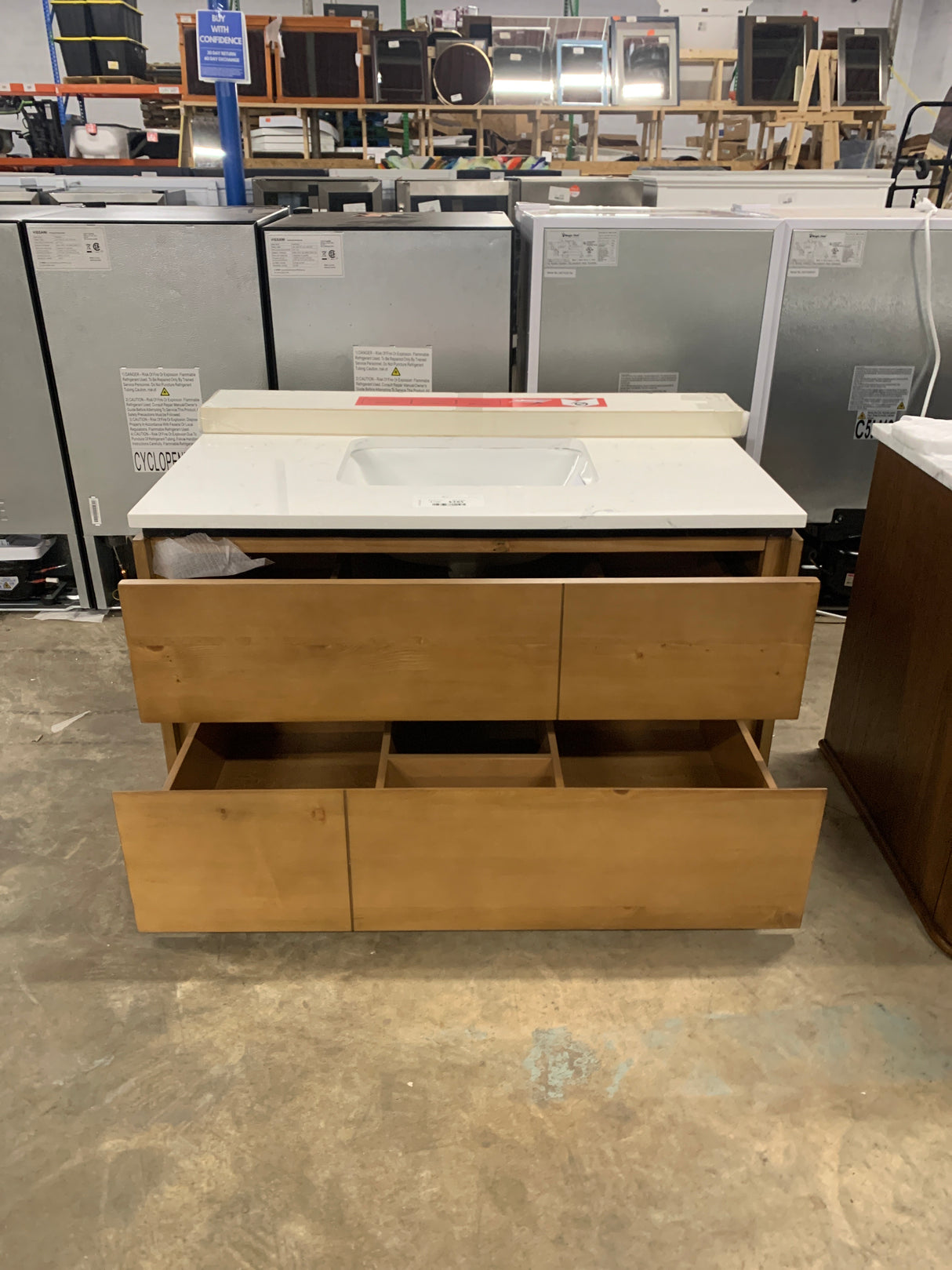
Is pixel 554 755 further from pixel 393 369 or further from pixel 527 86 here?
pixel 527 86

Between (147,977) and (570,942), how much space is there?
63 centimetres

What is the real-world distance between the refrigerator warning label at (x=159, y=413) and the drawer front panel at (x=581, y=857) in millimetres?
1333

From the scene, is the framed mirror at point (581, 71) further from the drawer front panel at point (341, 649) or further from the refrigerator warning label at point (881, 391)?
the drawer front panel at point (341, 649)

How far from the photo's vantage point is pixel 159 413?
7.33 feet

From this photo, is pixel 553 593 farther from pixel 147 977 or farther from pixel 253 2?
pixel 253 2

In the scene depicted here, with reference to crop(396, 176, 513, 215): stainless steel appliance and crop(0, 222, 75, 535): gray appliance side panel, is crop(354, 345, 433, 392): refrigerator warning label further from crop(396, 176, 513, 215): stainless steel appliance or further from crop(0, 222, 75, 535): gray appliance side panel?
crop(396, 176, 513, 215): stainless steel appliance

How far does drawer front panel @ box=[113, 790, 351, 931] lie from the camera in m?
1.26

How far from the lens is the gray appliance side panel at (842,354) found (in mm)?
2068

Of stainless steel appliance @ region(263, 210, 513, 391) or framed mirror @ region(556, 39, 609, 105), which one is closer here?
stainless steel appliance @ region(263, 210, 513, 391)

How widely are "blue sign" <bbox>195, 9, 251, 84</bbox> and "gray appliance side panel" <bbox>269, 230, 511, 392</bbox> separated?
27.9 inches

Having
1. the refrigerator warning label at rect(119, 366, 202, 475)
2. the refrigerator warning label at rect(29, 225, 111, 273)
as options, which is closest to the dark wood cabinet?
the refrigerator warning label at rect(119, 366, 202, 475)

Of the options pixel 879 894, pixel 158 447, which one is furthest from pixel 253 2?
pixel 879 894

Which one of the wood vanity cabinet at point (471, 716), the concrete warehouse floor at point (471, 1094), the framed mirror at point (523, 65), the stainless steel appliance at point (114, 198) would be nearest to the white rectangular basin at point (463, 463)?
the wood vanity cabinet at point (471, 716)

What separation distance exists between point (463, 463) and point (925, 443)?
29.0 inches
